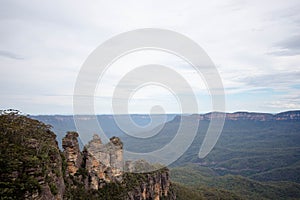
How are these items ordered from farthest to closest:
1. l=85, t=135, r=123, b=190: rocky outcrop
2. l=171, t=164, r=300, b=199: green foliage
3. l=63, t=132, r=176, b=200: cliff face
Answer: l=171, t=164, r=300, b=199: green foliage → l=85, t=135, r=123, b=190: rocky outcrop → l=63, t=132, r=176, b=200: cliff face

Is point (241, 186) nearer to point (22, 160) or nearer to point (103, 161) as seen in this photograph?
point (103, 161)

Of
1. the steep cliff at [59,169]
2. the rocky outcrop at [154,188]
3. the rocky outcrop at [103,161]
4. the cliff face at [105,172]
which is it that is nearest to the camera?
the steep cliff at [59,169]

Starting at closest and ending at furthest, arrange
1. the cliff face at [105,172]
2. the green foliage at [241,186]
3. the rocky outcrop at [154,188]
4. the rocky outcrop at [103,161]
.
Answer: the cliff face at [105,172] → the rocky outcrop at [103,161] → the rocky outcrop at [154,188] → the green foliage at [241,186]

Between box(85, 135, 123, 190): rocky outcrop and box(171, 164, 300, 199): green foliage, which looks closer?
box(85, 135, 123, 190): rocky outcrop

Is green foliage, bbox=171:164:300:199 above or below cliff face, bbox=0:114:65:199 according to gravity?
below

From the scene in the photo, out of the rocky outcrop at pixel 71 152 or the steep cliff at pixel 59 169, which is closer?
the steep cliff at pixel 59 169

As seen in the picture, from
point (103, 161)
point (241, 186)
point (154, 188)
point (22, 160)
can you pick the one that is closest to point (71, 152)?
point (103, 161)

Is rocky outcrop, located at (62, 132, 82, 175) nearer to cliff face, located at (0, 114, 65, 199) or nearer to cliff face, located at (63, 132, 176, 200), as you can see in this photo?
cliff face, located at (63, 132, 176, 200)

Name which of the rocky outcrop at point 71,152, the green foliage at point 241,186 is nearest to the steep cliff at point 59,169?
the rocky outcrop at point 71,152

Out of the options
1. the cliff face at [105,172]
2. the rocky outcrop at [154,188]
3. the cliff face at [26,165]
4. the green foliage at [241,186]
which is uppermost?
the cliff face at [26,165]

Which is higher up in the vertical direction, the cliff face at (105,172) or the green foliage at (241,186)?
the cliff face at (105,172)

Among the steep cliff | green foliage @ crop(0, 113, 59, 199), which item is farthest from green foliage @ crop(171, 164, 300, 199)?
green foliage @ crop(0, 113, 59, 199)

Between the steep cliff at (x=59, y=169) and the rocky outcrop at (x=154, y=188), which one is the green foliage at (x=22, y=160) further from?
the rocky outcrop at (x=154, y=188)

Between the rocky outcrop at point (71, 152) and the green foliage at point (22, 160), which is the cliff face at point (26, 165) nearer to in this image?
the green foliage at point (22, 160)
